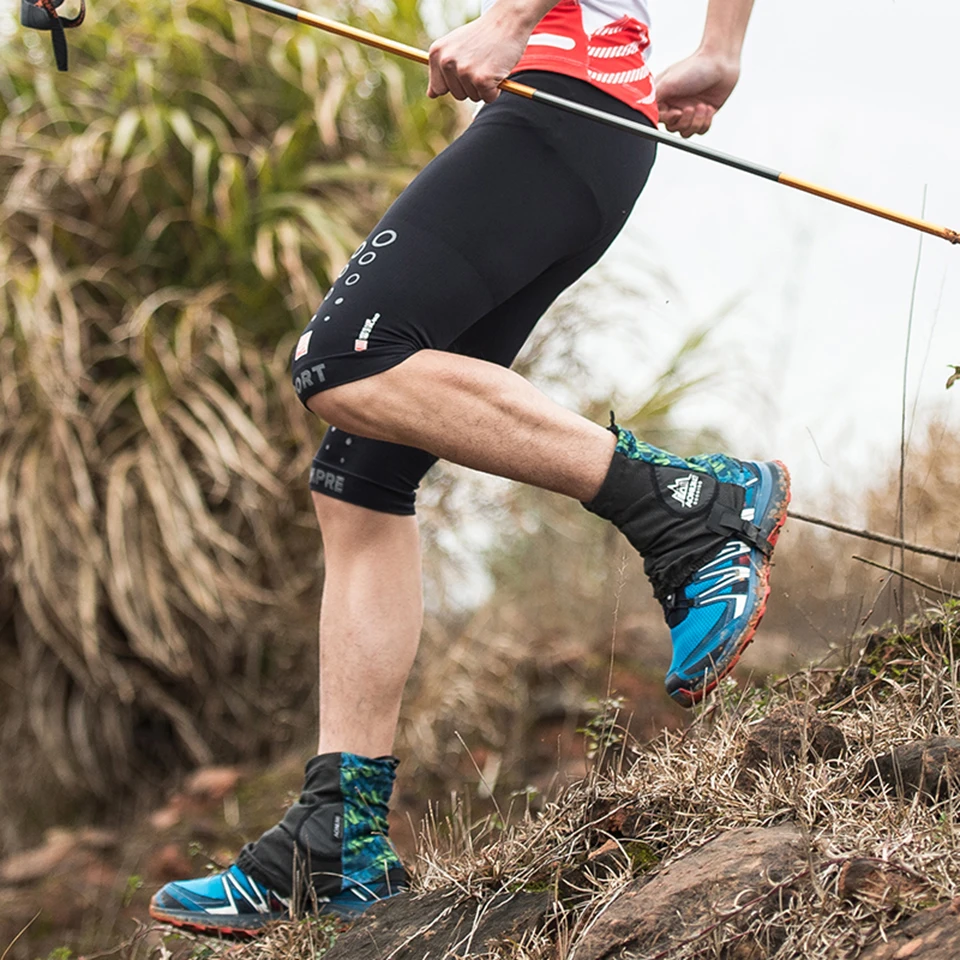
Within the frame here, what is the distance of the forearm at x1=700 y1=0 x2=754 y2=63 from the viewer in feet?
7.91

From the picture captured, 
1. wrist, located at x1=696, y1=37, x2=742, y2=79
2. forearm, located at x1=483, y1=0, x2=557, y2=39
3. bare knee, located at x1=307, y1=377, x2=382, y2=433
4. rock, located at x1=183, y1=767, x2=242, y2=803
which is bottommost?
rock, located at x1=183, y1=767, x2=242, y2=803

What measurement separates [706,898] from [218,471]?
3.11 metres

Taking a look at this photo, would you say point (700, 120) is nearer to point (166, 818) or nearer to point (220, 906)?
point (220, 906)

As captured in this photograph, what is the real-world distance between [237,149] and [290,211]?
441mm

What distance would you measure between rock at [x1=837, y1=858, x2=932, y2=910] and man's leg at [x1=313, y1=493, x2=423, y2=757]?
3.09 feet

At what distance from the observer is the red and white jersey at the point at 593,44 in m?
2.11

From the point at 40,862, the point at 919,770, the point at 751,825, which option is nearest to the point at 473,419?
the point at 751,825

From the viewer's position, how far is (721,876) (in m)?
1.61

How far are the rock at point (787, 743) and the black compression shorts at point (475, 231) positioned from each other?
78 cm

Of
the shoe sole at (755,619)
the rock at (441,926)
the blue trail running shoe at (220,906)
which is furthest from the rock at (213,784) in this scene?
the shoe sole at (755,619)

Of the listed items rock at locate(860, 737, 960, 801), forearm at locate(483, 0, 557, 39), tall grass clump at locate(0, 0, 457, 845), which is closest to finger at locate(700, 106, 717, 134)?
forearm at locate(483, 0, 557, 39)

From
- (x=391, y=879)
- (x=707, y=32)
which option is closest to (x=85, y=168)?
(x=707, y=32)

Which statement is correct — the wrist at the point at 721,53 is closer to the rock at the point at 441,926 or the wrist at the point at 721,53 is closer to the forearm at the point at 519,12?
the forearm at the point at 519,12

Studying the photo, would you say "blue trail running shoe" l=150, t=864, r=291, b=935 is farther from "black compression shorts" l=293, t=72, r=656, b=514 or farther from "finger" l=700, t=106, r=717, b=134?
"finger" l=700, t=106, r=717, b=134
